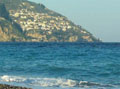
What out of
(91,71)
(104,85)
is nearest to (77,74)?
(91,71)

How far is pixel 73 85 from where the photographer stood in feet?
95.7

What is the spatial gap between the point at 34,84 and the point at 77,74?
10138 mm

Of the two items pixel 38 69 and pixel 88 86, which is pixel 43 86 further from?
pixel 38 69

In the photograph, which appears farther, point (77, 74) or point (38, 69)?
point (38, 69)

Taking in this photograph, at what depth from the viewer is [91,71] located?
134 feet

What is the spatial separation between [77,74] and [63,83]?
8.41 m

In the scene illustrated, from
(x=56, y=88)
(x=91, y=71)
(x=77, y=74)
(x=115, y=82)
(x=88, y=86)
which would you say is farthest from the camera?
(x=91, y=71)

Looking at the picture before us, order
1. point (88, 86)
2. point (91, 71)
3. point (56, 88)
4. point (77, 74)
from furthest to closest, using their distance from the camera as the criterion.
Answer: point (91, 71) < point (77, 74) < point (88, 86) < point (56, 88)

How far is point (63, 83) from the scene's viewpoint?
30.1m

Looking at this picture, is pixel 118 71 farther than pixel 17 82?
Yes

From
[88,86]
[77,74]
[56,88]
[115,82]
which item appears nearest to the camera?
[56,88]

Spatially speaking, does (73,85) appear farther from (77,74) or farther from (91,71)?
(91,71)

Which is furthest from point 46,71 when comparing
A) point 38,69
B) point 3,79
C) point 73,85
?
point 73,85

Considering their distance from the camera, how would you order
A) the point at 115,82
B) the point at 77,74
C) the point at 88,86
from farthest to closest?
the point at 77,74, the point at 115,82, the point at 88,86
